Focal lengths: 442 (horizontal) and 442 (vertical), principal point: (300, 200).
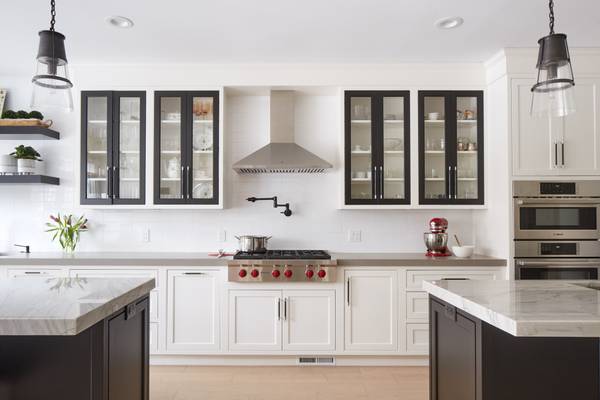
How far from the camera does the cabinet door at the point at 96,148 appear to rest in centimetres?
398

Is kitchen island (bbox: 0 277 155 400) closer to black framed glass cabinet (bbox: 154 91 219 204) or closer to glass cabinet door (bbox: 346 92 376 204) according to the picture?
black framed glass cabinet (bbox: 154 91 219 204)

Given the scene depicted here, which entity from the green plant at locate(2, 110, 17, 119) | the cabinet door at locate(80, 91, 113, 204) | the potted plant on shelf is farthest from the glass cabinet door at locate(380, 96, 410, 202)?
the green plant at locate(2, 110, 17, 119)

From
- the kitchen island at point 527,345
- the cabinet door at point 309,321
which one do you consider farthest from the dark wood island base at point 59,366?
the cabinet door at point 309,321

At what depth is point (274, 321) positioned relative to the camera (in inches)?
146

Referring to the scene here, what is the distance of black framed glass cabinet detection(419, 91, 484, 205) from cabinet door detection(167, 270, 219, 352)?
81.1 inches

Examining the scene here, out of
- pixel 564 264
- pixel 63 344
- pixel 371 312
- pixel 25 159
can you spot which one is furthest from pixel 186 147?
pixel 564 264

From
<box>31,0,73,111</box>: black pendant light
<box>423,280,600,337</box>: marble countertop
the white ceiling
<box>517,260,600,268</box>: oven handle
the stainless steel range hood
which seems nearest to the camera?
<box>423,280,600,337</box>: marble countertop

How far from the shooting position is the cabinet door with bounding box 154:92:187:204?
3996mm

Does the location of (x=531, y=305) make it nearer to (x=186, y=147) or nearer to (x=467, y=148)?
(x=467, y=148)

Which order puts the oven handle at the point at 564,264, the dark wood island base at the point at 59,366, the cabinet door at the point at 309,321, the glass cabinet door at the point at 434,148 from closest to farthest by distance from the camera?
the dark wood island base at the point at 59,366 < the oven handle at the point at 564,264 < the cabinet door at the point at 309,321 < the glass cabinet door at the point at 434,148

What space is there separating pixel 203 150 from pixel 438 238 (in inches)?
90.1

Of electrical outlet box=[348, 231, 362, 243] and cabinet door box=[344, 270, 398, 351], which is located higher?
electrical outlet box=[348, 231, 362, 243]

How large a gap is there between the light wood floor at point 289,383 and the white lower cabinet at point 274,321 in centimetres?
20

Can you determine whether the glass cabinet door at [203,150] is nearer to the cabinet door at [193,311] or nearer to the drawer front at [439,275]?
the cabinet door at [193,311]
